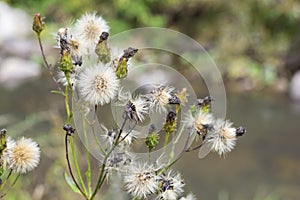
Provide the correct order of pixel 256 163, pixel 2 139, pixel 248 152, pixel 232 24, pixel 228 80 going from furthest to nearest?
pixel 232 24
pixel 228 80
pixel 248 152
pixel 256 163
pixel 2 139

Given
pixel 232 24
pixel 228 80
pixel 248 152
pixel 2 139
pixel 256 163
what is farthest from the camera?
pixel 232 24

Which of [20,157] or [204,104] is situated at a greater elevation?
[204,104]

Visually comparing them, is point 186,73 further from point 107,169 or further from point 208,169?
point 107,169

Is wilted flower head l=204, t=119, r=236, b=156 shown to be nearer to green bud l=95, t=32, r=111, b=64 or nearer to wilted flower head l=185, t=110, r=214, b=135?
wilted flower head l=185, t=110, r=214, b=135

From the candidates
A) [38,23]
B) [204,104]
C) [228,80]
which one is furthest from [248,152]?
[38,23]

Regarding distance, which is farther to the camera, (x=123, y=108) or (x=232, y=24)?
(x=232, y=24)

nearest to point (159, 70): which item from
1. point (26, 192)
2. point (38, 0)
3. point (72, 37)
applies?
point (26, 192)

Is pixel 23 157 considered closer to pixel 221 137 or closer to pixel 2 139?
pixel 2 139

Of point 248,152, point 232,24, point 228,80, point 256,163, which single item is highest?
point 232,24
